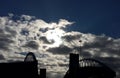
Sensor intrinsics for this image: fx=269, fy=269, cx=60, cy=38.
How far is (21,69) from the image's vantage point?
112 meters

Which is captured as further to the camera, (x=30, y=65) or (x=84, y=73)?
(x=30, y=65)

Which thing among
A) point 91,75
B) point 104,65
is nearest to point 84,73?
point 91,75

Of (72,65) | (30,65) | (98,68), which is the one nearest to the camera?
(72,65)

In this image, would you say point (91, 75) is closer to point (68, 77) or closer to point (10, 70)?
point (68, 77)

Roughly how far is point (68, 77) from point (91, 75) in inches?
266

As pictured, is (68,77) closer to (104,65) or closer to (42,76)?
(104,65)

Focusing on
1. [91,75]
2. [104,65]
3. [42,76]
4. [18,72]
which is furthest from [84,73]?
[18,72]

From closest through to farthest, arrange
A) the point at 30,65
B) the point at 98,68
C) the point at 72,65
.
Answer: the point at 72,65
the point at 98,68
the point at 30,65

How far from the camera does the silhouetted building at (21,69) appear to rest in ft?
355

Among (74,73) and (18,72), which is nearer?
(74,73)

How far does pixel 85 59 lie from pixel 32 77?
1416 inches

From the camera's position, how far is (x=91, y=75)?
78.6 m

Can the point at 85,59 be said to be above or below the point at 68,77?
above

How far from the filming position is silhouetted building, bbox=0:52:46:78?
10831 centimetres
